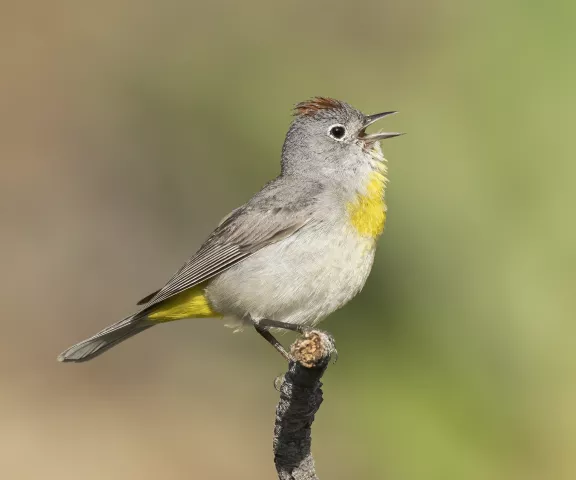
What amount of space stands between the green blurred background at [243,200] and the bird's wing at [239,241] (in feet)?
6.83

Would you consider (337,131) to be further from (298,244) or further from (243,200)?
(243,200)

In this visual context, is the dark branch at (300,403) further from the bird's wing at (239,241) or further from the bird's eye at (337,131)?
the bird's eye at (337,131)

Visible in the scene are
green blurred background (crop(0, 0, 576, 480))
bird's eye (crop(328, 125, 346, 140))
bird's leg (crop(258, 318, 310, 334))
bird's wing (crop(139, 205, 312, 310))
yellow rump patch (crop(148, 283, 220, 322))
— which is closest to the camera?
bird's leg (crop(258, 318, 310, 334))

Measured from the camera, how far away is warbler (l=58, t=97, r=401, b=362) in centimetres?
535

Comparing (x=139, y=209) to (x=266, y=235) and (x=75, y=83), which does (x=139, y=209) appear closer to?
(x=75, y=83)

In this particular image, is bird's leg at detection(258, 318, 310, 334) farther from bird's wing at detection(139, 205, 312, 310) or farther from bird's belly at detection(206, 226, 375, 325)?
bird's wing at detection(139, 205, 312, 310)

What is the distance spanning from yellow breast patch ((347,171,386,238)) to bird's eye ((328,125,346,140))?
0.41 m

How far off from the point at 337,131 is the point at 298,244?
96cm

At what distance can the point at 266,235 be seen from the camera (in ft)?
18.3

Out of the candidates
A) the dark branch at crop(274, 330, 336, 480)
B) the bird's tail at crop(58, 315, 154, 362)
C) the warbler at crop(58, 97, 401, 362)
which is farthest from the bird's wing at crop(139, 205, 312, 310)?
the dark branch at crop(274, 330, 336, 480)

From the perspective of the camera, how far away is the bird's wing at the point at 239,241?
5.52 m

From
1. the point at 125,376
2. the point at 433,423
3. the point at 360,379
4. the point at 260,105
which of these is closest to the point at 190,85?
the point at 260,105

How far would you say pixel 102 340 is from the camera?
6.00 meters

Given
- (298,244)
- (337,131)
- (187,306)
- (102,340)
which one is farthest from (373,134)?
(102,340)
